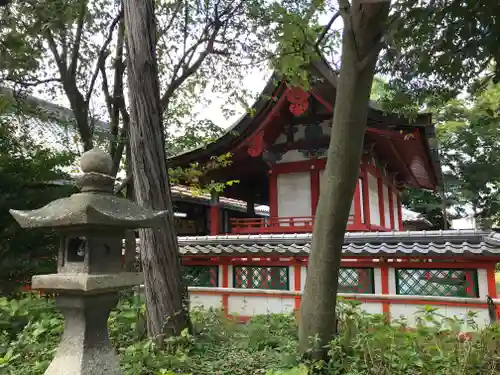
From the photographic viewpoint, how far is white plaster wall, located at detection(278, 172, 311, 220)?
9562 millimetres

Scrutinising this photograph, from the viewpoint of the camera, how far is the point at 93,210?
2490 millimetres

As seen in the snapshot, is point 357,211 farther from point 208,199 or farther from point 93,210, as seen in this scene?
point 93,210

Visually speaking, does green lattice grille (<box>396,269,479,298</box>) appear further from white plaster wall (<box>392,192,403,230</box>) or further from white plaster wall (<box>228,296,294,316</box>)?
white plaster wall (<box>392,192,403,230</box>)

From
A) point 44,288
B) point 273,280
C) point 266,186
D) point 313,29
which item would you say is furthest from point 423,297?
point 266,186

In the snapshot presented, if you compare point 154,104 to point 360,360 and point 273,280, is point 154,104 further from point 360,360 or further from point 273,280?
point 273,280

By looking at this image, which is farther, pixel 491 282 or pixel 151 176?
pixel 491 282

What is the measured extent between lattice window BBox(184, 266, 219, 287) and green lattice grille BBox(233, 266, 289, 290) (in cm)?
51

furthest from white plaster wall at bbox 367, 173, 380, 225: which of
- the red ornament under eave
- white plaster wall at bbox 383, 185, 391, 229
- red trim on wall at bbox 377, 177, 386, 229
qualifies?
the red ornament under eave

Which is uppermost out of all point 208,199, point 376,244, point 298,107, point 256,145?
point 298,107

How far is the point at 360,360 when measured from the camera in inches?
139

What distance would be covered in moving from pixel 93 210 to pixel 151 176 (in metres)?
2.21

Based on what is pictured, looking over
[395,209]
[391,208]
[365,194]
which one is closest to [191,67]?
[365,194]

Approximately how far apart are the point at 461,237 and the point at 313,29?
13.4 ft

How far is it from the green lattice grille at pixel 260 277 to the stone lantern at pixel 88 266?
479 cm
